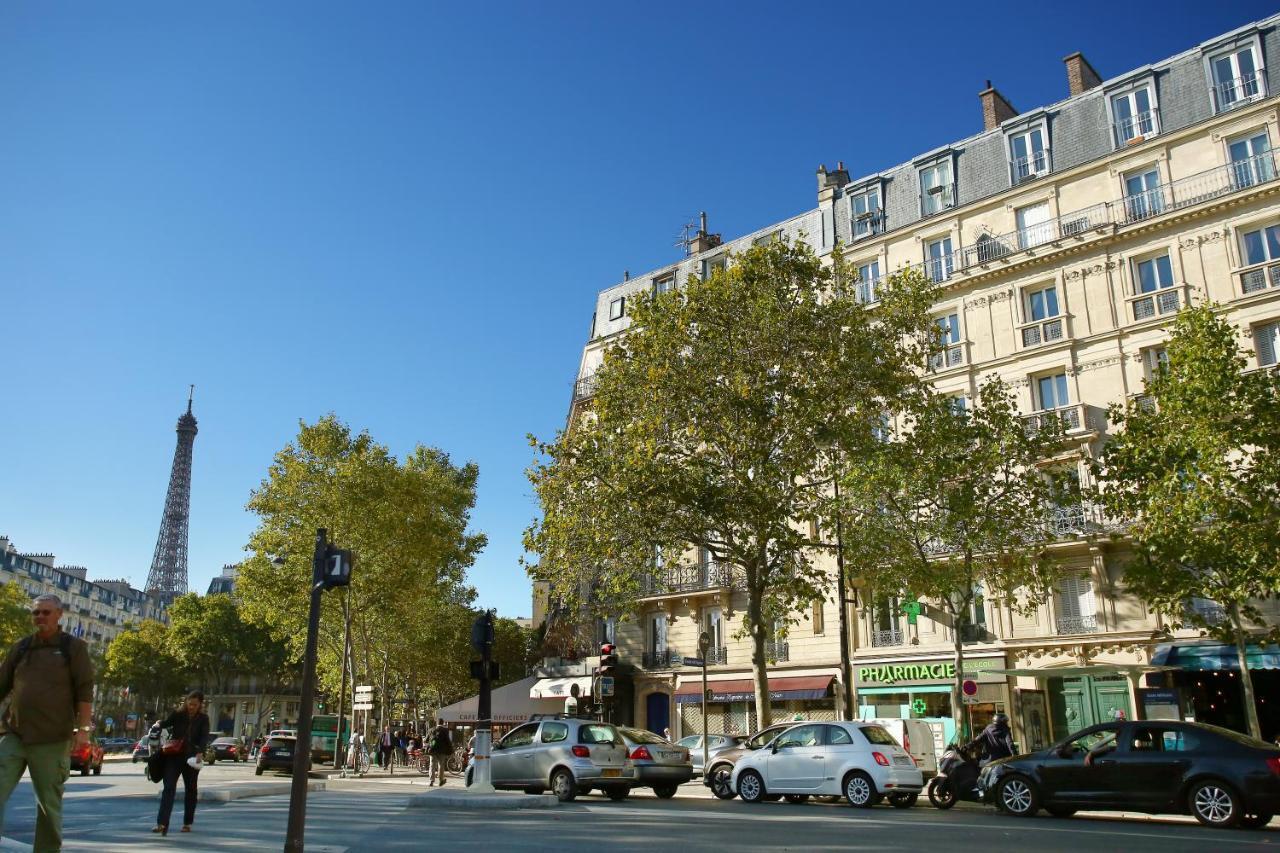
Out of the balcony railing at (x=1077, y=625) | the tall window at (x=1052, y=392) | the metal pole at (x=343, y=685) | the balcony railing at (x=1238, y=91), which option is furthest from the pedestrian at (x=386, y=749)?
the balcony railing at (x=1238, y=91)

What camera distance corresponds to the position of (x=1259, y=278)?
84.1 ft

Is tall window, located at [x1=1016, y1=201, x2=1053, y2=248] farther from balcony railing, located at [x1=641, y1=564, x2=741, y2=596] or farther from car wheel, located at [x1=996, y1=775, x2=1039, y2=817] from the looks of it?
car wheel, located at [x1=996, y1=775, x2=1039, y2=817]

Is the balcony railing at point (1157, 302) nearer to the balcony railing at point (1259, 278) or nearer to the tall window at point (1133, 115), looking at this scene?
the balcony railing at point (1259, 278)

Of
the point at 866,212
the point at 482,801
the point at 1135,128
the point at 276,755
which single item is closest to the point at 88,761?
the point at 276,755

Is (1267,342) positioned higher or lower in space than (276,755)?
higher

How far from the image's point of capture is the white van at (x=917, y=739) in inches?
782

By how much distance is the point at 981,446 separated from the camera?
22.8m

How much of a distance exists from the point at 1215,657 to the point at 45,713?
2483cm

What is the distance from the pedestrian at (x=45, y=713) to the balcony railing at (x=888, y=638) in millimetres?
26761

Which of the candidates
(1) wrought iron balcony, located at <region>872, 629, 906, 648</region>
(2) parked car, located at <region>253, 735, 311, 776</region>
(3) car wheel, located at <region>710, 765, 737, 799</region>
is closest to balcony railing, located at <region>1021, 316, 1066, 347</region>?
(1) wrought iron balcony, located at <region>872, 629, 906, 648</region>

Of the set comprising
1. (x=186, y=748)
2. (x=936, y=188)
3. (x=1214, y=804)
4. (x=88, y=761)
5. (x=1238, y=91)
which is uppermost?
(x=936, y=188)

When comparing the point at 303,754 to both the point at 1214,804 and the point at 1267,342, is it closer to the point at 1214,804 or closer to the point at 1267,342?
the point at 1214,804

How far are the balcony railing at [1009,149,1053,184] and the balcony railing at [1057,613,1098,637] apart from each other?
1362cm

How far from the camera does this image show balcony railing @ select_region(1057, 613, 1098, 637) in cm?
2664
